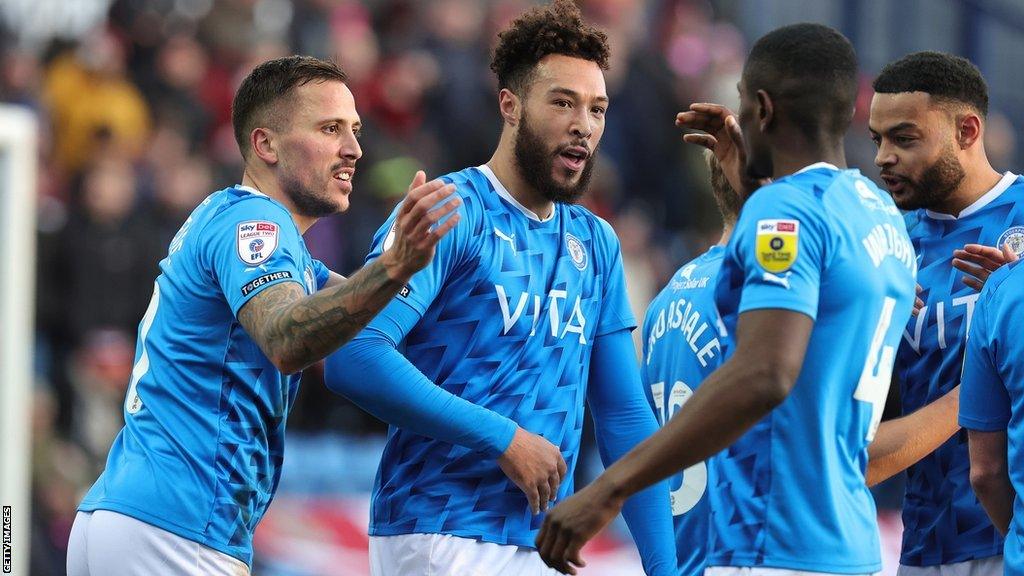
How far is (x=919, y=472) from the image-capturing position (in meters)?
5.31

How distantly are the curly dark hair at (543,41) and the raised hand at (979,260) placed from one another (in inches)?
58.2

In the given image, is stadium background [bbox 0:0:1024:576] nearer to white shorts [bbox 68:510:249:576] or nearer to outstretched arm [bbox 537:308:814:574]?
white shorts [bbox 68:510:249:576]

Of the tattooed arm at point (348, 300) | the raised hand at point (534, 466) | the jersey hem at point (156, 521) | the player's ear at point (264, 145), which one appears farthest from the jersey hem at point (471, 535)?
the player's ear at point (264, 145)

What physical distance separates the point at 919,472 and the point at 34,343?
6498mm

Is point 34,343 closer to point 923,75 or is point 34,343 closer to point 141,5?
point 141,5

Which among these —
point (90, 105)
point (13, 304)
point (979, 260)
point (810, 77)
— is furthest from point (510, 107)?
point (90, 105)

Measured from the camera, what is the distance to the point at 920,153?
5.34 metres

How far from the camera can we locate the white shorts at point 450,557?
4797mm

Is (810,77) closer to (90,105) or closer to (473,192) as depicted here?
(473,192)

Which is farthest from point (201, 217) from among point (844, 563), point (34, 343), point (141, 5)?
point (141, 5)

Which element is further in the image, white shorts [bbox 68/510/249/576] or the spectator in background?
the spectator in background

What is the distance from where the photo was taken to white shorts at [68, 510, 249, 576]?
450 cm

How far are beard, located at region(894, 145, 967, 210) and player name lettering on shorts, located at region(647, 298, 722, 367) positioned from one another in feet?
3.07

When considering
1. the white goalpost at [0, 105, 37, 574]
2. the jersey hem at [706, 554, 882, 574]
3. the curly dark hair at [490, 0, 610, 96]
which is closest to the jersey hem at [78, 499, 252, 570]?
the jersey hem at [706, 554, 882, 574]
